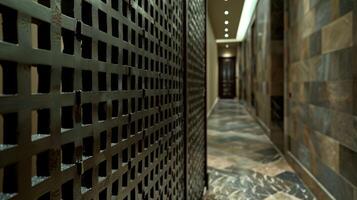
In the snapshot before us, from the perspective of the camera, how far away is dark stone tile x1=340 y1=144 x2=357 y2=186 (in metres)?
1.99

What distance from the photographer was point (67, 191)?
23.4 inches

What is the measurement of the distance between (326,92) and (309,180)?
39.6 inches

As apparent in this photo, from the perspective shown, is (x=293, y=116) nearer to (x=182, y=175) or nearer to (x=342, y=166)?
(x=342, y=166)

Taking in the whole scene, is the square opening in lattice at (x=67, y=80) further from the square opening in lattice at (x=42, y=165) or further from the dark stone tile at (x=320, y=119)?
the dark stone tile at (x=320, y=119)

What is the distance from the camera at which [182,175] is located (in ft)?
6.26

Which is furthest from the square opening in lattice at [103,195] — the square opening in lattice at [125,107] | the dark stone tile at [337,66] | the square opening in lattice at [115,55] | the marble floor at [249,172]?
the marble floor at [249,172]

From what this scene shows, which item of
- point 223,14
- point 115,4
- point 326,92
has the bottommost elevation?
point 326,92

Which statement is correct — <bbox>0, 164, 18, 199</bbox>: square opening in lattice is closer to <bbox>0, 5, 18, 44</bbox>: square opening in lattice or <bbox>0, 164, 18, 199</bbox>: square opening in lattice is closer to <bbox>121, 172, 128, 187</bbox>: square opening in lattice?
<bbox>0, 5, 18, 44</bbox>: square opening in lattice

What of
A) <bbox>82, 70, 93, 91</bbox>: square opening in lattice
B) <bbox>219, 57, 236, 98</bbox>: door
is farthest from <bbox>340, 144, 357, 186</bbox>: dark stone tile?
<bbox>219, 57, 236, 98</bbox>: door

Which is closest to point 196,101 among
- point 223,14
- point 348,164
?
point 348,164

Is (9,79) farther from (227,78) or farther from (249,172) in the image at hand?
(227,78)

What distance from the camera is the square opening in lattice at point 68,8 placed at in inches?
23.6

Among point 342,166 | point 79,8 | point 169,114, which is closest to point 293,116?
point 342,166

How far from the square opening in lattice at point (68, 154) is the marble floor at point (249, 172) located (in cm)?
251
